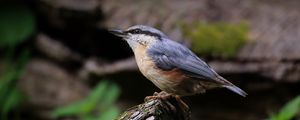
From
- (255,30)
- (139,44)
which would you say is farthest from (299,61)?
(139,44)

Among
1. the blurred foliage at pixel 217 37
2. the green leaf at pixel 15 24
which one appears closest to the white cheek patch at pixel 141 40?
the blurred foliage at pixel 217 37

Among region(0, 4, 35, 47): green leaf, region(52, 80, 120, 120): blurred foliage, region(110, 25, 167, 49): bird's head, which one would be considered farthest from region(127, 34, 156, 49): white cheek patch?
region(0, 4, 35, 47): green leaf

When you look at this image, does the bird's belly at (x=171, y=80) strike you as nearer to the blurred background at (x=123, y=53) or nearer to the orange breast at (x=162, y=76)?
the orange breast at (x=162, y=76)

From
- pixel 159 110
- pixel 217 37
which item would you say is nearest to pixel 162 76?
pixel 159 110

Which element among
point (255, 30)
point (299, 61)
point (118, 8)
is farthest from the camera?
point (118, 8)

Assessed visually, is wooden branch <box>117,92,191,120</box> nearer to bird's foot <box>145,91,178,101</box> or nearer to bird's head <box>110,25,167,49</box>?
bird's foot <box>145,91,178,101</box>

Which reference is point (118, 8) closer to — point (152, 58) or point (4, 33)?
point (4, 33)
